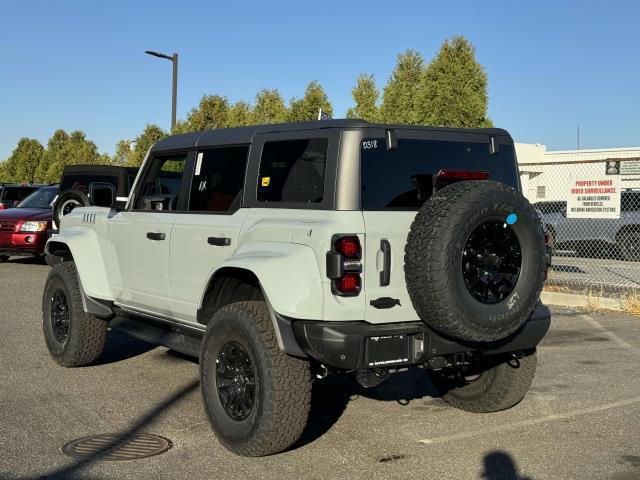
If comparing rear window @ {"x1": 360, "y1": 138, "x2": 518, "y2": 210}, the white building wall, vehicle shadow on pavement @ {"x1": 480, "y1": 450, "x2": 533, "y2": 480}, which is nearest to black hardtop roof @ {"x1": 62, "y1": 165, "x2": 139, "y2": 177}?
rear window @ {"x1": 360, "y1": 138, "x2": 518, "y2": 210}

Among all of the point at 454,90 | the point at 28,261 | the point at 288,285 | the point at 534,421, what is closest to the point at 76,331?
the point at 288,285

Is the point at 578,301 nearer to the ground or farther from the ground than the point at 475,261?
nearer to the ground

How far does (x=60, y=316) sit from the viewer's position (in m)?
7.16

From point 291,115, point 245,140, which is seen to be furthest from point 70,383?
point 291,115

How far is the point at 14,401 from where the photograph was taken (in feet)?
19.0

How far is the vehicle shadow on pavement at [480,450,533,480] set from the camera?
4.37 metres

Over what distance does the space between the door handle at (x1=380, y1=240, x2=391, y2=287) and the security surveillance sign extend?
907 centimetres

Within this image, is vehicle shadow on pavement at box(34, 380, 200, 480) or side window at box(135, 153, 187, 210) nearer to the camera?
vehicle shadow on pavement at box(34, 380, 200, 480)

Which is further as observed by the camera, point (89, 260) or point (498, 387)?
point (89, 260)

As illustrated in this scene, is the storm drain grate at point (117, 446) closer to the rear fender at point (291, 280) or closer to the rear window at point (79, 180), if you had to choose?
the rear fender at point (291, 280)

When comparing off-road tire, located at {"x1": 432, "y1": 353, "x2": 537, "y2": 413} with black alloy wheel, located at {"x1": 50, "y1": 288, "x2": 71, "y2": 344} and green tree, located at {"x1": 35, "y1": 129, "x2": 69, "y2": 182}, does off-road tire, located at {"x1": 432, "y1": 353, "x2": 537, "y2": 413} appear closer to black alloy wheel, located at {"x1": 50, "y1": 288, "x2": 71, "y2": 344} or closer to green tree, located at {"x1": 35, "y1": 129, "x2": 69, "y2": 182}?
black alloy wheel, located at {"x1": 50, "y1": 288, "x2": 71, "y2": 344}

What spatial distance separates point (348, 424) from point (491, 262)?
1.67m

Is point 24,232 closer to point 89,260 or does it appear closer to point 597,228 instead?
point 89,260

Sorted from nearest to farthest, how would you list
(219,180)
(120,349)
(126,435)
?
(126,435)
(219,180)
(120,349)
